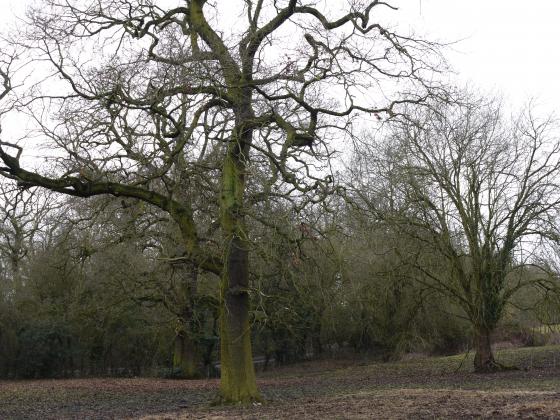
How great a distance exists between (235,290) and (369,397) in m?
3.44

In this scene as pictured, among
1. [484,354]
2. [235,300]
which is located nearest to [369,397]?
[235,300]

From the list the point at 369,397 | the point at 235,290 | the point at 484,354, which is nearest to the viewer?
the point at 369,397

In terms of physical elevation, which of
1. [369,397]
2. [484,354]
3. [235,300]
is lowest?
[369,397]

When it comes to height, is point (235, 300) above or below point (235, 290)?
below

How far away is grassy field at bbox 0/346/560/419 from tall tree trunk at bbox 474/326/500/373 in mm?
597

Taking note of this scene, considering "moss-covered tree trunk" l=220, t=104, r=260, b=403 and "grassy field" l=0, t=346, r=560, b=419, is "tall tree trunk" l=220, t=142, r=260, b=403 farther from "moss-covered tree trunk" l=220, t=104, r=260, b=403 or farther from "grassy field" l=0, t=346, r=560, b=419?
"grassy field" l=0, t=346, r=560, b=419

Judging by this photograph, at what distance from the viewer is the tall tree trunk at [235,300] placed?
1340cm

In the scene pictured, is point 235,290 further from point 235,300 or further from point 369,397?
point 369,397

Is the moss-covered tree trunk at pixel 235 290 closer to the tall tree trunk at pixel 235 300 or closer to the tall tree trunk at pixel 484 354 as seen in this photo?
the tall tree trunk at pixel 235 300

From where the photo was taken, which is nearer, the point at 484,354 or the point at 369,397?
the point at 369,397

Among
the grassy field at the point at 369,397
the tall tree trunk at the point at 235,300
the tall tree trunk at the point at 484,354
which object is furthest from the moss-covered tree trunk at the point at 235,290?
the tall tree trunk at the point at 484,354

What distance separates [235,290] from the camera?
1360cm

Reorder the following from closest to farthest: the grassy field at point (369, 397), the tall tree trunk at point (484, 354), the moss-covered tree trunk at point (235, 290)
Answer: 1. the grassy field at point (369, 397)
2. the moss-covered tree trunk at point (235, 290)
3. the tall tree trunk at point (484, 354)

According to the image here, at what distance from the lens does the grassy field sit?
9836mm
